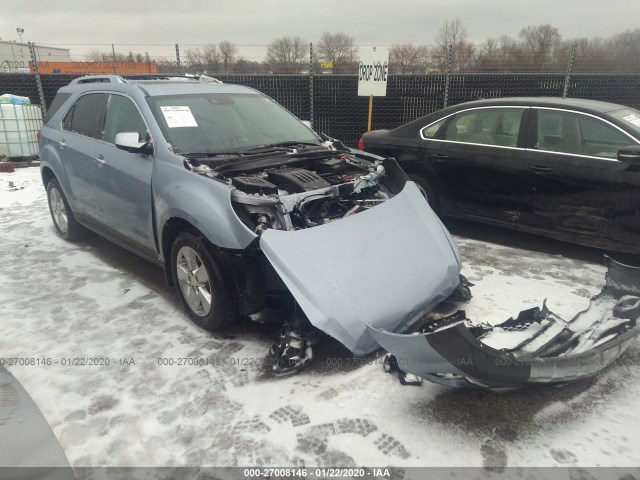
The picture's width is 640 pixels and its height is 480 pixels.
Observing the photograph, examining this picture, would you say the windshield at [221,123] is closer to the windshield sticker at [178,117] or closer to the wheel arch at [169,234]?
the windshield sticker at [178,117]

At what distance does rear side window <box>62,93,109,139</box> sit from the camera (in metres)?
4.34

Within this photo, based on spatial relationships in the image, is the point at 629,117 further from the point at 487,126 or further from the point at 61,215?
the point at 61,215

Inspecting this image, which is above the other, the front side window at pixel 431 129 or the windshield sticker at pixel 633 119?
the windshield sticker at pixel 633 119

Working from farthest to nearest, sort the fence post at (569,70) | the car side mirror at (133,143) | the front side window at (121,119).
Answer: the fence post at (569,70), the front side window at (121,119), the car side mirror at (133,143)

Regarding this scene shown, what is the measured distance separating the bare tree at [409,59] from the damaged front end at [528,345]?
9013 mm

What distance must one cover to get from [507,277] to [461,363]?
2.24 meters

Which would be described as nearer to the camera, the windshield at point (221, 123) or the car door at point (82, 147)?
the windshield at point (221, 123)

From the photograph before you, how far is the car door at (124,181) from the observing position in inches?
144

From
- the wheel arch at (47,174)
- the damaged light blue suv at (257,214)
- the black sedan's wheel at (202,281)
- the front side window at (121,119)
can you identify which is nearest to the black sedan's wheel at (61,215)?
the wheel arch at (47,174)

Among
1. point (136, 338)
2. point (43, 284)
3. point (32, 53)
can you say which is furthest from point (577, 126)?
point (32, 53)

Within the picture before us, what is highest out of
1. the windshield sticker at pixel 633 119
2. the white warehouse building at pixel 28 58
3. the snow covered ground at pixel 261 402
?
the white warehouse building at pixel 28 58

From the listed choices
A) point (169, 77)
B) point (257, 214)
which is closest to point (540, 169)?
point (257, 214)

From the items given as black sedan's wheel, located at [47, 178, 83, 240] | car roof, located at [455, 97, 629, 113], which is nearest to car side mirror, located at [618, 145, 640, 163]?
car roof, located at [455, 97, 629, 113]

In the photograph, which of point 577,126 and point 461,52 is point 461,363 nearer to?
point 577,126
